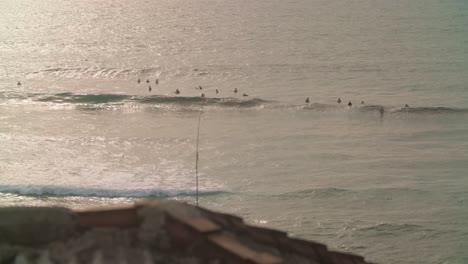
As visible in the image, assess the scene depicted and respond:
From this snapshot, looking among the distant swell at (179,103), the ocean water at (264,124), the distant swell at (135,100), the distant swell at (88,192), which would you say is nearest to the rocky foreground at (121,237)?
the ocean water at (264,124)

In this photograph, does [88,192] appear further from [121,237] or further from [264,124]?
[121,237]

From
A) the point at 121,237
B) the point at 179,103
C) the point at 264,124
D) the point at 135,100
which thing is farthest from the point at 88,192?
the point at 121,237

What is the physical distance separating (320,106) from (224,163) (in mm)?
9371

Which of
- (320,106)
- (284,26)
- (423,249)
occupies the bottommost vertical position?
(423,249)

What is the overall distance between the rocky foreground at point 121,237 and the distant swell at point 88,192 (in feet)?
45.6

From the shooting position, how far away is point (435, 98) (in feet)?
104

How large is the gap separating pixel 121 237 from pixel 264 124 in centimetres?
2272

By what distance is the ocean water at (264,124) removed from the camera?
1792 cm

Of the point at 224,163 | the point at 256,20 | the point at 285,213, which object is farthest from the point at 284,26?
the point at 285,213

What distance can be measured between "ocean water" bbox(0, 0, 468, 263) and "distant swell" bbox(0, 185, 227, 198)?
46mm

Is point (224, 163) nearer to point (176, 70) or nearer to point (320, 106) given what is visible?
point (320, 106)

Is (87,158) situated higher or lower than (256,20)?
lower

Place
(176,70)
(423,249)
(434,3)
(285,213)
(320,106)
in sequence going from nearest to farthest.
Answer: (423,249) → (285,213) → (320,106) → (176,70) → (434,3)

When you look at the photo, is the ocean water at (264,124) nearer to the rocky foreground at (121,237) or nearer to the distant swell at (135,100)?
the distant swell at (135,100)
